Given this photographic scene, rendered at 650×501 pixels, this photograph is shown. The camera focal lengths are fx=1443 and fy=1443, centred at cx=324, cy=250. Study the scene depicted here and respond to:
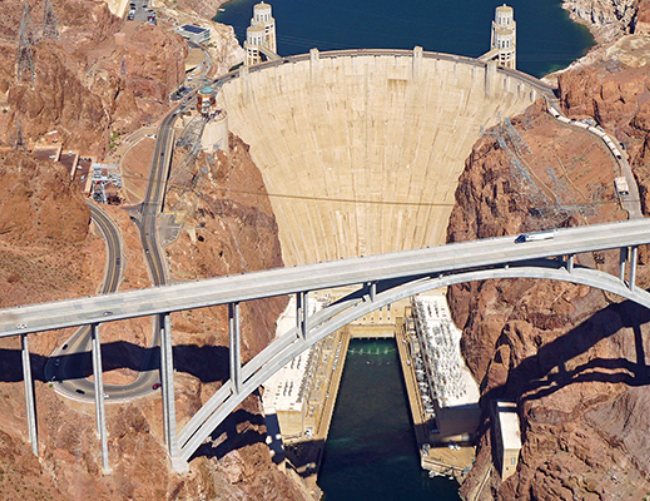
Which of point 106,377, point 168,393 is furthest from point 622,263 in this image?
point 106,377

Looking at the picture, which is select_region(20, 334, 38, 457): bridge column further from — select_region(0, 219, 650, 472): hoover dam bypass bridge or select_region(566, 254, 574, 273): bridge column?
select_region(566, 254, 574, 273): bridge column

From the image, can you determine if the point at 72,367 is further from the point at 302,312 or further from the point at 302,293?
the point at 302,293

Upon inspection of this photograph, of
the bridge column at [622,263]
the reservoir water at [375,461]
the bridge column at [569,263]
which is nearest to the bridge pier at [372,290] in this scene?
the bridge column at [569,263]

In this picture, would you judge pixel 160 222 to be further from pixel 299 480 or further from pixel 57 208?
pixel 299 480

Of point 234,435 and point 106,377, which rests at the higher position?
point 106,377

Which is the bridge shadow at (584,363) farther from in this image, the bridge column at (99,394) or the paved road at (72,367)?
the bridge column at (99,394)

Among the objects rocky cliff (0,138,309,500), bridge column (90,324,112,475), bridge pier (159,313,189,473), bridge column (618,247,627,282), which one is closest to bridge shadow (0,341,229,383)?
rocky cliff (0,138,309,500)

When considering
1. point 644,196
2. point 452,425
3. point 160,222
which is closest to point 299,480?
point 452,425

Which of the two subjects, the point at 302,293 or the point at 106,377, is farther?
the point at 106,377
